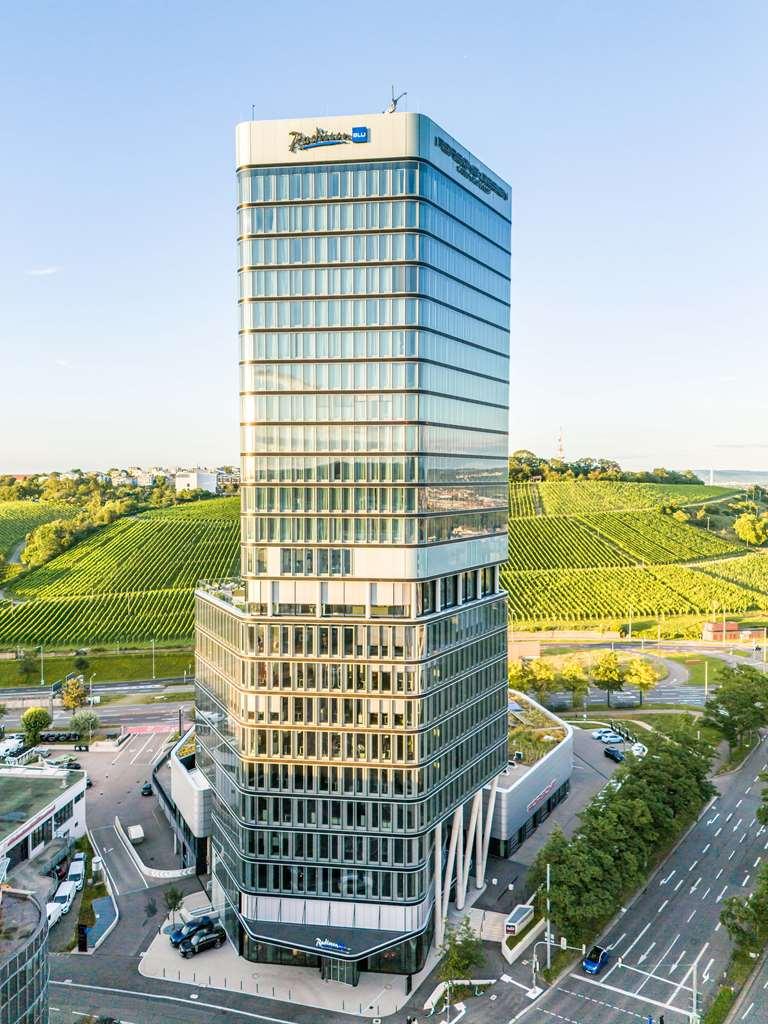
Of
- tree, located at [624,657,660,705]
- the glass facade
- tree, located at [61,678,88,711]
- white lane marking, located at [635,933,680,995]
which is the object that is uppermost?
the glass facade

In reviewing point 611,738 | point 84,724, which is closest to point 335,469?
point 611,738

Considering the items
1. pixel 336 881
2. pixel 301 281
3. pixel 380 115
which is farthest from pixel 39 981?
pixel 380 115

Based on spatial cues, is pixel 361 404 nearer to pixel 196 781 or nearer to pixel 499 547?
pixel 499 547

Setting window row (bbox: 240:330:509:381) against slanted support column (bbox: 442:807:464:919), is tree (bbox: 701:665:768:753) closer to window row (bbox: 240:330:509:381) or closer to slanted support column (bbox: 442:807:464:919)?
slanted support column (bbox: 442:807:464:919)

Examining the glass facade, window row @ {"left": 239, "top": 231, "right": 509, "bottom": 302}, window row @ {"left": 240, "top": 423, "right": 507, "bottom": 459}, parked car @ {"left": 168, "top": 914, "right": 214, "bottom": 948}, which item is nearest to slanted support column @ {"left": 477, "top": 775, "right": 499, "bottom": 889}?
the glass facade

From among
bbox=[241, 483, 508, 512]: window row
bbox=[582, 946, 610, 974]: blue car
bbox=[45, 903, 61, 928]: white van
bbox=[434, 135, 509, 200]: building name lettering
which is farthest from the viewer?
bbox=[45, 903, 61, 928]: white van

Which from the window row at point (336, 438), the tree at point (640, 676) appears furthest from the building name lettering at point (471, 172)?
the tree at point (640, 676)
